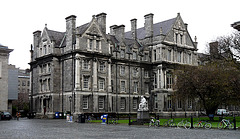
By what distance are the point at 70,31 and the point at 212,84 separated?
84.3ft

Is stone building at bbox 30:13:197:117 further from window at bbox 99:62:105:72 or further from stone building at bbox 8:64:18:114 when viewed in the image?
stone building at bbox 8:64:18:114

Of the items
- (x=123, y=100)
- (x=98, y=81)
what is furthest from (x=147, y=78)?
(x=98, y=81)

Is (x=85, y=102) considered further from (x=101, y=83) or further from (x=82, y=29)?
(x=82, y=29)

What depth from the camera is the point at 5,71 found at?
51656mm

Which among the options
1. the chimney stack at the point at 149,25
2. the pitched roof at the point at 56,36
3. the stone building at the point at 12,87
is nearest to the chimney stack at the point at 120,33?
the chimney stack at the point at 149,25

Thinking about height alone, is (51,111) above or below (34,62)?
below

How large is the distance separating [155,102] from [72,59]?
60.9 ft

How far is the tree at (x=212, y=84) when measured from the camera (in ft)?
121

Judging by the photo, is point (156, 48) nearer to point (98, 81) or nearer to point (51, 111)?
point (98, 81)

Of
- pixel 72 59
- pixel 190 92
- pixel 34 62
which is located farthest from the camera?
pixel 34 62

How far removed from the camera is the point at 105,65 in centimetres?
5397

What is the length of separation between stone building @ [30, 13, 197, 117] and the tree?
53.2ft

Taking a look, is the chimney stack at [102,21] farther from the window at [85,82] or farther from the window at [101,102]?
the window at [101,102]

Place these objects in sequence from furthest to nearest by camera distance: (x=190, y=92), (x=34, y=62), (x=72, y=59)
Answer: (x=34, y=62) → (x=72, y=59) → (x=190, y=92)
